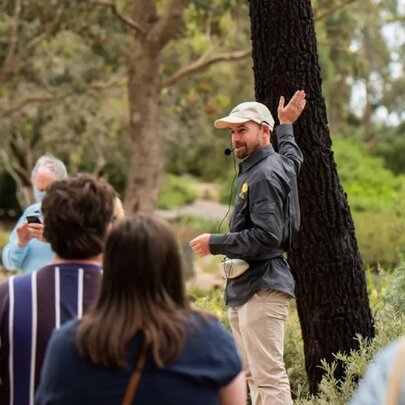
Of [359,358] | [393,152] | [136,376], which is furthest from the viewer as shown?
[393,152]

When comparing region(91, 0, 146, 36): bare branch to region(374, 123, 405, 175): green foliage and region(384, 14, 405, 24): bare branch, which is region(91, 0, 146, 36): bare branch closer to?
region(374, 123, 405, 175): green foliage

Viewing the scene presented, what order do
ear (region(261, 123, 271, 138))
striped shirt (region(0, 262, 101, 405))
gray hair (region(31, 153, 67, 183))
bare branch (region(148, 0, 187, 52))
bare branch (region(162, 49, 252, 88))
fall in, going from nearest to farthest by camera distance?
1. striped shirt (region(0, 262, 101, 405))
2. ear (region(261, 123, 271, 138))
3. gray hair (region(31, 153, 67, 183))
4. bare branch (region(148, 0, 187, 52))
5. bare branch (region(162, 49, 252, 88))

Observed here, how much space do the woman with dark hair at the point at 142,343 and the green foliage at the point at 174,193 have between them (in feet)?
150

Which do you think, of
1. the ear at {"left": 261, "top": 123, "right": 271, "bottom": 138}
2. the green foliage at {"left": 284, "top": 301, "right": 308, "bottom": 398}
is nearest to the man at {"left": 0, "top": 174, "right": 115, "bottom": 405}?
the ear at {"left": 261, "top": 123, "right": 271, "bottom": 138}

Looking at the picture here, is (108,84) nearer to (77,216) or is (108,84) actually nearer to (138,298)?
(77,216)

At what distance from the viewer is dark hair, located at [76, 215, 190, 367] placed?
9.53ft

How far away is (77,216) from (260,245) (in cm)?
210

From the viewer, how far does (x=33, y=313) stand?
3.37 meters

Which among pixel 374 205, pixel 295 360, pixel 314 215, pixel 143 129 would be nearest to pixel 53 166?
pixel 314 215

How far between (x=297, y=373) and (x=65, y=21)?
16.3 m

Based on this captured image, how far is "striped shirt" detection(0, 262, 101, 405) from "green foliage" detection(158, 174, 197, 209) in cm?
4547

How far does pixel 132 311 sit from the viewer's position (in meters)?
2.97

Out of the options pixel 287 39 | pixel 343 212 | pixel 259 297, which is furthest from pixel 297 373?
pixel 287 39

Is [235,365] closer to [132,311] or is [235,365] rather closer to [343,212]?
[132,311]
